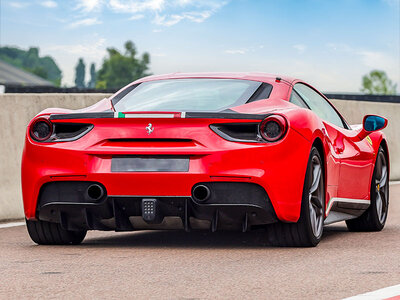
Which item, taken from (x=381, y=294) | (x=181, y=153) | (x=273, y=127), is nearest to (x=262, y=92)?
(x=273, y=127)

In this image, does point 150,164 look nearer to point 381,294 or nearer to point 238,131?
point 238,131

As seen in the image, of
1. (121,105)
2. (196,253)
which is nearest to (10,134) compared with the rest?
(121,105)

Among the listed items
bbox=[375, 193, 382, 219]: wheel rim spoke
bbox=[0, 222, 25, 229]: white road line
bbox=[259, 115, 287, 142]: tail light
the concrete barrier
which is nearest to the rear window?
bbox=[259, 115, 287, 142]: tail light

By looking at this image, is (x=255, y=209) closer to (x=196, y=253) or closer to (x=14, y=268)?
(x=196, y=253)

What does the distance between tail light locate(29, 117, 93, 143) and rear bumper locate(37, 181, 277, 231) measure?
327mm

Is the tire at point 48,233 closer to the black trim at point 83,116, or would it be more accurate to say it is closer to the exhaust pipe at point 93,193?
the exhaust pipe at point 93,193

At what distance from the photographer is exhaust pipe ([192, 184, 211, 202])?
702 cm

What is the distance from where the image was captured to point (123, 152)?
23.4ft

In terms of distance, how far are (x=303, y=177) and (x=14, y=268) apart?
6.94ft

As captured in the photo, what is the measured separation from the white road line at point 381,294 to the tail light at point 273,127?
1.71m

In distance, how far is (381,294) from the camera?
5.43 m

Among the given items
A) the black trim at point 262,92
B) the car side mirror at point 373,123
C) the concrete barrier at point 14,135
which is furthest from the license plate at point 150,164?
the concrete barrier at point 14,135

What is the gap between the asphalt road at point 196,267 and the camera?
5516 mm

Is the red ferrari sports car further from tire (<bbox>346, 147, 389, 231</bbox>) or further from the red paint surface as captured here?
tire (<bbox>346, 147, 389, 231</bbox>)
